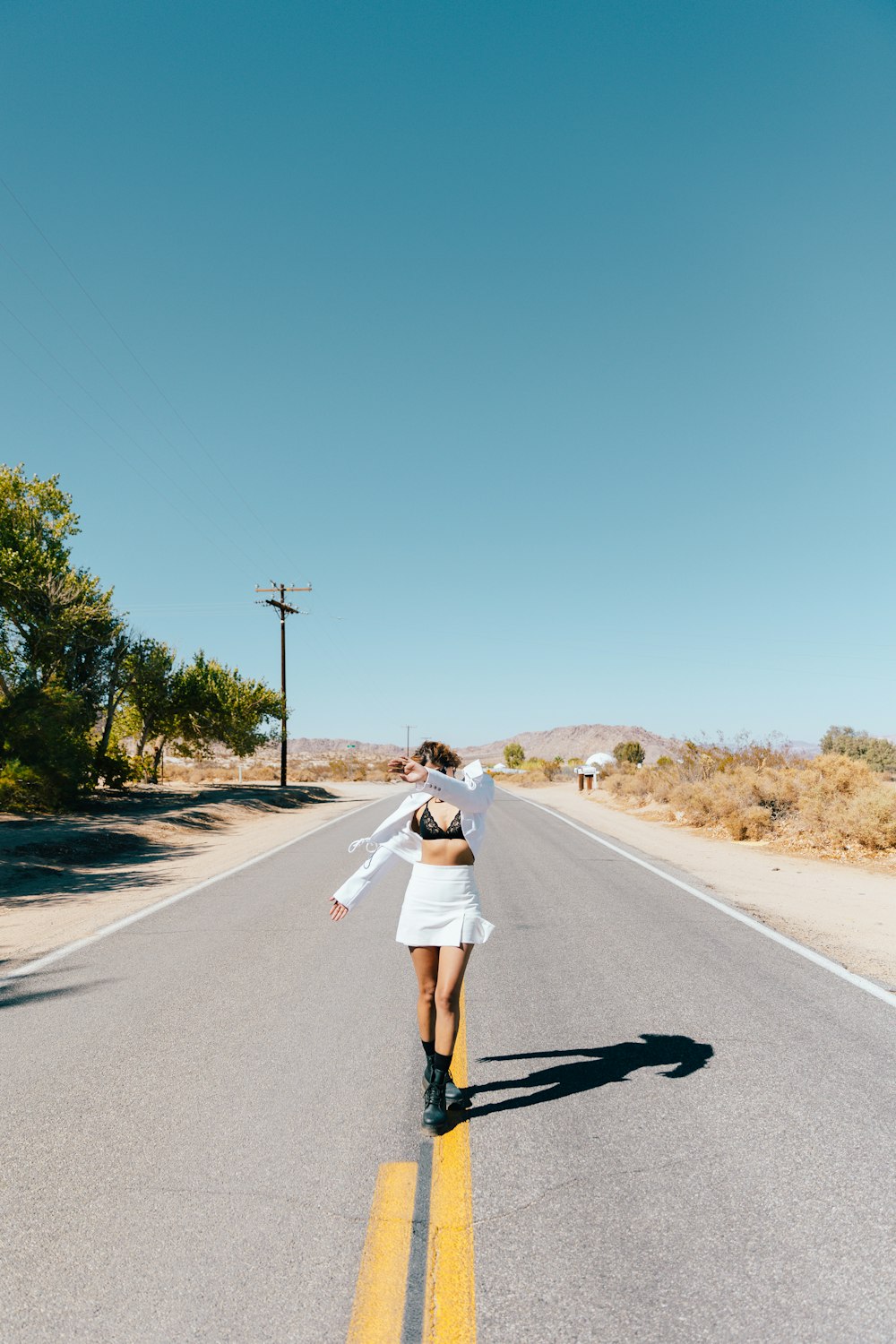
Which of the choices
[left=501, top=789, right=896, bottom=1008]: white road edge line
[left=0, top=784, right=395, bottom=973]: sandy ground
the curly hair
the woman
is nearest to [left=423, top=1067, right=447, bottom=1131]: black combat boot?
the woman

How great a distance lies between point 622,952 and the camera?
7664 mm

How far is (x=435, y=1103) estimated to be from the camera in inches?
157

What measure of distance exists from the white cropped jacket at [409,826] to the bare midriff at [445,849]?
0.06 meters

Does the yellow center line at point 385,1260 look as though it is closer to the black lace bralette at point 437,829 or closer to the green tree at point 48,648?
the black lace bralette at point 437,829

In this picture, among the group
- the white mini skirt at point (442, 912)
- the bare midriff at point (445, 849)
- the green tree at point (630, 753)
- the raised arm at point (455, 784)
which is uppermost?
the green tree at point (630, 753)

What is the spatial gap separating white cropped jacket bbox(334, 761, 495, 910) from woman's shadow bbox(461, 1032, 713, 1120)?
4.11ft

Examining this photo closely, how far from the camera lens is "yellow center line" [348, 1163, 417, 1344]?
2.59 meters

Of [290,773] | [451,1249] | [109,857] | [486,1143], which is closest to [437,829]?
[486,1143]

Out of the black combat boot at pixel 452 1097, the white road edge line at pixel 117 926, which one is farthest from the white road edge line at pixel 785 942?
the white road edge line at pixel 117 926

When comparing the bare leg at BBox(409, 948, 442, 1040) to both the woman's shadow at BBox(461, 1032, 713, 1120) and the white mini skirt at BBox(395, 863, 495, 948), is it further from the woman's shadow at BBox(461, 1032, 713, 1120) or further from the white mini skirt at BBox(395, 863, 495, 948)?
the woman's shadow at BBox(461, 1032, 713, 1120)

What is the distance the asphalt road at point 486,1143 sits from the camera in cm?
270

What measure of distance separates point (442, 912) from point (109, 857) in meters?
13.0

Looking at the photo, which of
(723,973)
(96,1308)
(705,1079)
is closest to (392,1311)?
(96,1308)

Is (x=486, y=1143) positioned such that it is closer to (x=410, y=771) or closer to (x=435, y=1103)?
(x=435, y=1103)
